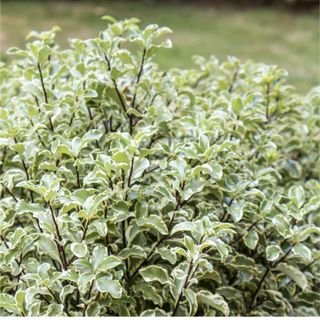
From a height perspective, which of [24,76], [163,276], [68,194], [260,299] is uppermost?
[24,76]

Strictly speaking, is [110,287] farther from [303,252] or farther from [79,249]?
[303,252]

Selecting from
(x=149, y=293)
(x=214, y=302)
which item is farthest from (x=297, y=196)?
(x=149, y=293)

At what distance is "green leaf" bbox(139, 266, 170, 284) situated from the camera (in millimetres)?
1558

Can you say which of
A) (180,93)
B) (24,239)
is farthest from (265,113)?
(24,239)

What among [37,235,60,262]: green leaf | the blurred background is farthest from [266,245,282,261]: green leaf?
the blurred background

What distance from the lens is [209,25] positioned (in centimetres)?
845

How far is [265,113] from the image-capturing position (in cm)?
219

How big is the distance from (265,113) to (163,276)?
33.2 inches

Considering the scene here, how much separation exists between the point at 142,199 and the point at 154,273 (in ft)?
0.73

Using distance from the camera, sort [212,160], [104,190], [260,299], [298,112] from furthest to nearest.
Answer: [298,112], [260,299], [212,160], [104,190]

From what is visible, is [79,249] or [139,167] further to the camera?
[139,167]

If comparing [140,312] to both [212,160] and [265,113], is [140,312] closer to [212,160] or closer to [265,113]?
[212,160]

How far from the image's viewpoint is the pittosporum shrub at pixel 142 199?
1.53 metres

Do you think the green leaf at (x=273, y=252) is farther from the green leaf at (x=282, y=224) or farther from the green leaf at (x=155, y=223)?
the green leaf at (x=155, y=223)
